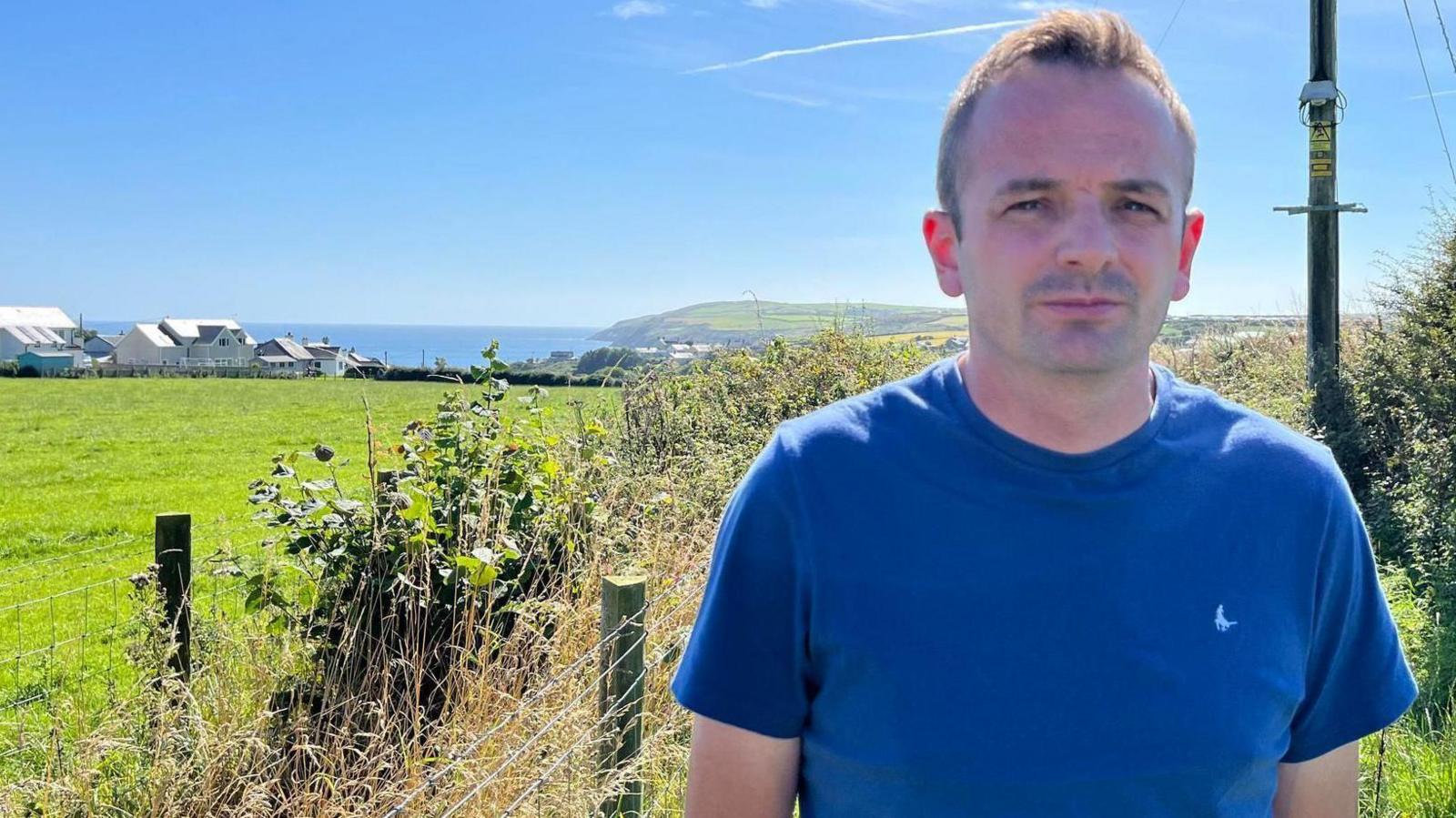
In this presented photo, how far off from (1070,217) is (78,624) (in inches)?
354

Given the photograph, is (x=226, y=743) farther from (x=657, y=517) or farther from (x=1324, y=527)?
(x=1324, y=527)

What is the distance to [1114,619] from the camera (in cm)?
134

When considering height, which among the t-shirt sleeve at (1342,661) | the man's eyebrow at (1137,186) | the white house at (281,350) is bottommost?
the t-shirt sleeve at (1342,661)

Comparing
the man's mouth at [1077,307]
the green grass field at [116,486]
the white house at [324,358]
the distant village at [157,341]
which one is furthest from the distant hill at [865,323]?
the distant village at [157,341]

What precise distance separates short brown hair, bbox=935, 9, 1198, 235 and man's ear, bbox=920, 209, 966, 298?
0.02m

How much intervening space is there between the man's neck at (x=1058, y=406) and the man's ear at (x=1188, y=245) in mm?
198

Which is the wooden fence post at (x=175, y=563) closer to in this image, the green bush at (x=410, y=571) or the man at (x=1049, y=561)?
the green bush at (x=410, y=571)

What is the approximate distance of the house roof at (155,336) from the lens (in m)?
91.6

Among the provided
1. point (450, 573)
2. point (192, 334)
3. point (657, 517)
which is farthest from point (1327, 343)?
point (192, 334)

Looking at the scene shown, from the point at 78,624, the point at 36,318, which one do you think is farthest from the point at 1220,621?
the point at 36,318

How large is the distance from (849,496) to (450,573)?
316 centimetres

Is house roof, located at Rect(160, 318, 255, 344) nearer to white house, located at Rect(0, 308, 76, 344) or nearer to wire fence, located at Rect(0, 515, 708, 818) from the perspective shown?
white house, located at Rect(0, 308, 76, 344)

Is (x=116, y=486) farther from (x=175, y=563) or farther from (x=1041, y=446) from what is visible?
(x=1041, y=446)

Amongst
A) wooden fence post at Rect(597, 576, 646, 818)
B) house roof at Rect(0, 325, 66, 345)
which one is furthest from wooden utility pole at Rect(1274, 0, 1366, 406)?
house roof at Rect(0, 325, 66, 345)
